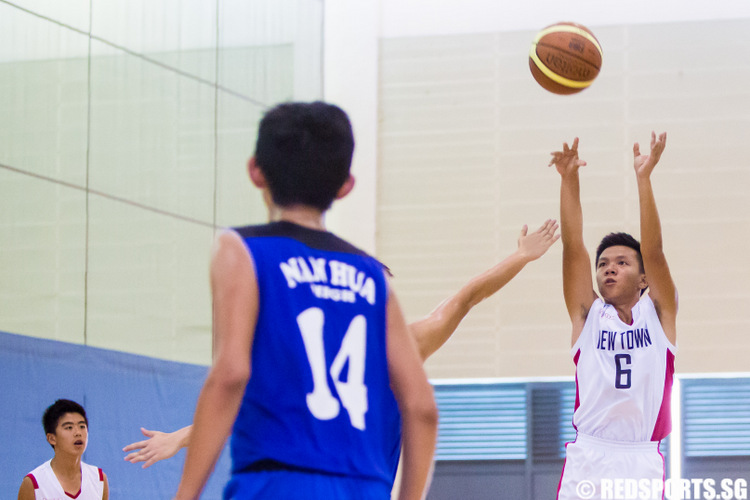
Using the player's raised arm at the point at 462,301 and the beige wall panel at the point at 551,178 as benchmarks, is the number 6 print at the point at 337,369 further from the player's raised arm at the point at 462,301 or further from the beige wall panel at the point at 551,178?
→ the beige wall panel at the point at 551,178

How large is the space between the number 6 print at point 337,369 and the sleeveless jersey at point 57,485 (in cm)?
531

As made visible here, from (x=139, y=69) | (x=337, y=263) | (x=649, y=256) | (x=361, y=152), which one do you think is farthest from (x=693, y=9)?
(x=337, y=263)

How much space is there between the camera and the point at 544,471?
9.97 meters

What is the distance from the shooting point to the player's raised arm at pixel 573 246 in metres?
5.28

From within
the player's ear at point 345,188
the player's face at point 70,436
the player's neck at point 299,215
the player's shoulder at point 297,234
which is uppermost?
the player's ear at point 345,188

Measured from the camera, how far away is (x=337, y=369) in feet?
6.63

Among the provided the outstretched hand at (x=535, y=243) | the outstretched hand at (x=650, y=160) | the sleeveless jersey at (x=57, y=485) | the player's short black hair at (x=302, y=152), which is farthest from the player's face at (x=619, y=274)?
the sleeveless jersey at (x=57, y=485)

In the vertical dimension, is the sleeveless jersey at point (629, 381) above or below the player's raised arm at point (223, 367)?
below

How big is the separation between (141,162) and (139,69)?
824 mm

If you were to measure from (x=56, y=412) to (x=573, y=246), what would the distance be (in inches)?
145

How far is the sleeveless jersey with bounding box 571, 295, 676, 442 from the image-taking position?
5.00 m

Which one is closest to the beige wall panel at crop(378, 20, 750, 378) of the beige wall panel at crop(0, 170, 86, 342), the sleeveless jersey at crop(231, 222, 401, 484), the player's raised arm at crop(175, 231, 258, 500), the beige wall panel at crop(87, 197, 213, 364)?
the beige wall panel at crop(87, 197, 213, 364)

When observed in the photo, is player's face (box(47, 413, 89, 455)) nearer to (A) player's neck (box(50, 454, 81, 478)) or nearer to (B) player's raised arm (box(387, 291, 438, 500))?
(A) player's neck (box(50, 454, 81, 478))

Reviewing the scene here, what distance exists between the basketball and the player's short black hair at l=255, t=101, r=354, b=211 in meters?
4.40
